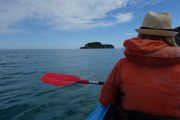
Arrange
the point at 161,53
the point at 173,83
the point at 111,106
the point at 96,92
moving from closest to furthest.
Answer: the point at 161,53 → the point at 173,83 → the point at 111,106 → the point at 96,92

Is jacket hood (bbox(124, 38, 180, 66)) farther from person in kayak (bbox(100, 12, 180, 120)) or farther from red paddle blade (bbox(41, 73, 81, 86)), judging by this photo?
red paddle blade (bbox(41, 73, 81, 86))

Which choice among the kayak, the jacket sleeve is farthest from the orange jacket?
the kayak

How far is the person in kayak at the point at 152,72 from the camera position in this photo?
2.75 metres

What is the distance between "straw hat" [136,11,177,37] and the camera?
2936mm

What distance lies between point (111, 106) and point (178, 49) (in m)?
1.68

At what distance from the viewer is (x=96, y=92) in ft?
38.9

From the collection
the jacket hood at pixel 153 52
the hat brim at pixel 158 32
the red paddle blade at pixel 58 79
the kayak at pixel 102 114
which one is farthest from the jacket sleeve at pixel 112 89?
the red paddle blade at pixel 58 79

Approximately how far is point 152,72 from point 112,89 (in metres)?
0.70

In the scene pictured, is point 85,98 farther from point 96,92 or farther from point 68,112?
point 68,112

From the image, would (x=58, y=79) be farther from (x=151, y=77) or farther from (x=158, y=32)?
(x=158, y=32)

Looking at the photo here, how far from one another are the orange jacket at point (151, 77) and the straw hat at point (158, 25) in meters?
0.22

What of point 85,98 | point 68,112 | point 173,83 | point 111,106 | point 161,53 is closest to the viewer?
point 161,53

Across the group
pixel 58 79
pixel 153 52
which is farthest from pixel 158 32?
pixel 58 79

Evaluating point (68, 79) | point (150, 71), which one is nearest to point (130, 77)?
point (150, 71)
